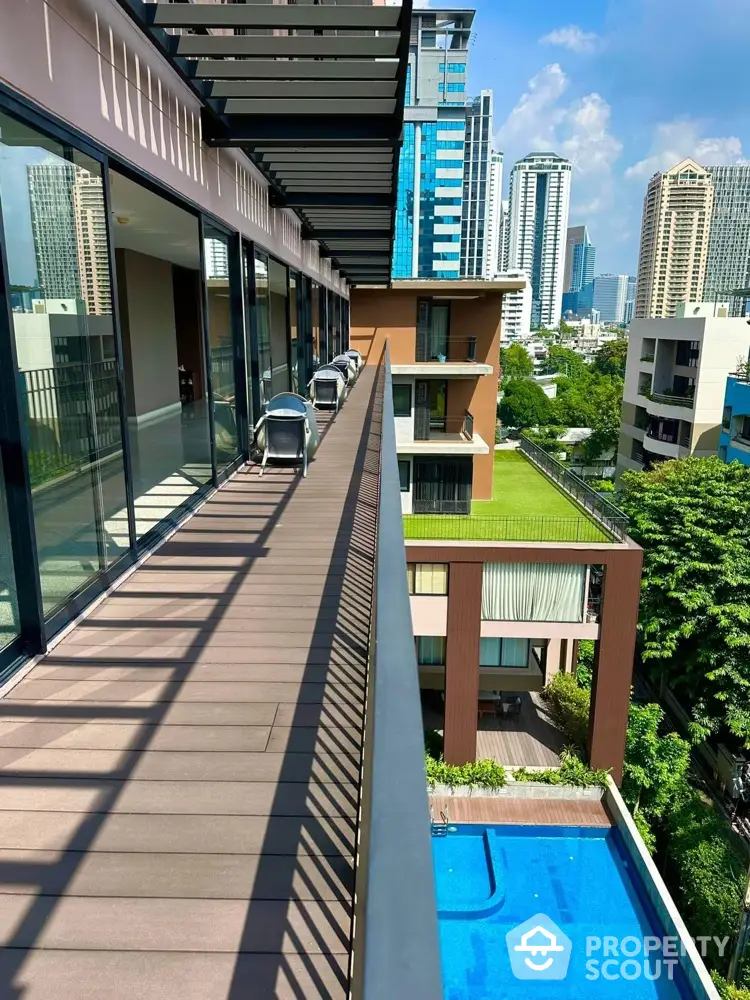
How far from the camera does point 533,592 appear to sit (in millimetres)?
13484

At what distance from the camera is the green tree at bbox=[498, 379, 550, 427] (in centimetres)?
7531

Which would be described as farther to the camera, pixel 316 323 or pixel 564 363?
pixel 564 363

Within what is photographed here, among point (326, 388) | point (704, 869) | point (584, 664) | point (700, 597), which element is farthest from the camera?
point (584, 664)

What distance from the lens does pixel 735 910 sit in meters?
11.2

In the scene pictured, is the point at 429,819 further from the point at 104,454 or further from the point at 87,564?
the point at 104,454

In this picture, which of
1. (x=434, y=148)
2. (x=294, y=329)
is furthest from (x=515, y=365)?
(x=294, y=329)

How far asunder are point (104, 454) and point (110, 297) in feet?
3.07

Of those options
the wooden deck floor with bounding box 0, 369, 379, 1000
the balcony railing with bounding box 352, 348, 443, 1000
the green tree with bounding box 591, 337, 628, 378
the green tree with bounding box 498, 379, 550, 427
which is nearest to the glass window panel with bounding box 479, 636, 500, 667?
the wooden deck floor with bounding box 0, 369, 379, 1000

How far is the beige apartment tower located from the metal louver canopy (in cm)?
13041

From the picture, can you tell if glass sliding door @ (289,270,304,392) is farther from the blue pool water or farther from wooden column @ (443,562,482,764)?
the blue pool water

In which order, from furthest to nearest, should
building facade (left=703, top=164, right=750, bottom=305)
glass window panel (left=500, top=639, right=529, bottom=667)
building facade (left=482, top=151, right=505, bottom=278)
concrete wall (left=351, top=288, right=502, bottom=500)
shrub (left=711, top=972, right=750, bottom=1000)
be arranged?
building facade (left=482, top=151, right=505, bottom=278), building facade (left=703, top=164, right=750, bottom=305), concrete wall (left=351, top=288, right=502, bottom=500), glass window panel (left=500, top=639, right=529, bottom=667), shrub (left=711, top=972, right=750, bottom=1000)

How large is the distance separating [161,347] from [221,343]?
6.47 metres

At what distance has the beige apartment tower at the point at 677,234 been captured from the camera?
121062mm

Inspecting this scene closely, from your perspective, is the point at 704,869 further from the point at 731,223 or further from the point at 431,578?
the point at 731,223
